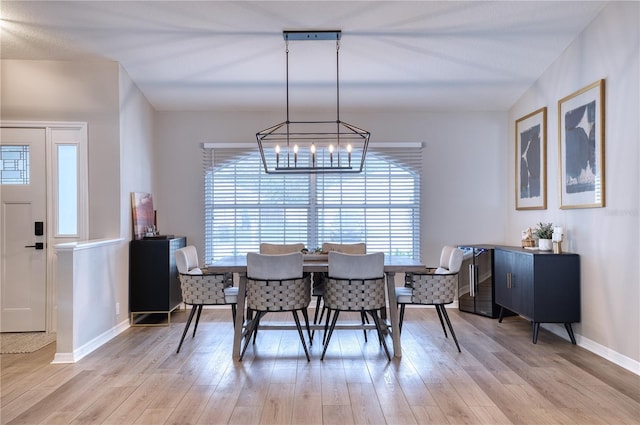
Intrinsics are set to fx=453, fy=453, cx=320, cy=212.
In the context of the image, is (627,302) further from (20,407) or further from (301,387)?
(20,407)

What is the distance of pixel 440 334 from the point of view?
4.53 meters

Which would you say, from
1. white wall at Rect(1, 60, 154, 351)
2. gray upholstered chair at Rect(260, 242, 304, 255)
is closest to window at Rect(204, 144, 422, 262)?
gray upholstered chair at Rect(260, 242, 304, 255)

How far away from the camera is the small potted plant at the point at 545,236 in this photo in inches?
177

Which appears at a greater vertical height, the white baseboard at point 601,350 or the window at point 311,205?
the window at point 311,205

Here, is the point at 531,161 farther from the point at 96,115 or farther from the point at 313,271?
the point at 96,115

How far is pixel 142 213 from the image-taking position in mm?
5152


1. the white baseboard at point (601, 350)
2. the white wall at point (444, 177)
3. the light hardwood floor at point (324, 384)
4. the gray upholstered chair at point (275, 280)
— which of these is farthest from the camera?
the white wall at point (444, 177)

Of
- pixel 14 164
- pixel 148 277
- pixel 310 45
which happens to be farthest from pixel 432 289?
pixel 14 164

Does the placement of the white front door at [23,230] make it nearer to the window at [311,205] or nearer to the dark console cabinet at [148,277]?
the dark console cabinet at [148,277]

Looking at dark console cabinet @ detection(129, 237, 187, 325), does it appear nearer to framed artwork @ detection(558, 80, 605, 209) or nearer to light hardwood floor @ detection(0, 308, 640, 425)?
light hardwood floor @ detection(0, 308, 640, 425)

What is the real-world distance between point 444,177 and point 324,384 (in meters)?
3.62

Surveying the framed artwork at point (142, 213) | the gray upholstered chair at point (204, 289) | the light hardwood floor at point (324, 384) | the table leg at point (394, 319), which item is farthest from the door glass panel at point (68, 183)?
the table leg at point (394, 319)

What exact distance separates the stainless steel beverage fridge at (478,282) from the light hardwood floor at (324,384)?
0.85 m

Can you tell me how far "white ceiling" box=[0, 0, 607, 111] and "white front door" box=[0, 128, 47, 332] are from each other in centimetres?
91
